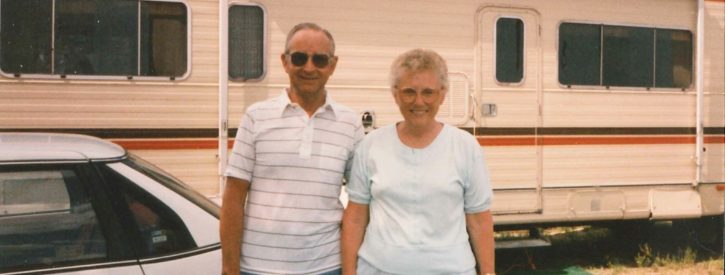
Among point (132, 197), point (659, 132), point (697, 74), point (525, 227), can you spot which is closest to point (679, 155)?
point (659, 132)

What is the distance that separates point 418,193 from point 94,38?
3732 mm

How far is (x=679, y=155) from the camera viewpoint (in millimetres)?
7219

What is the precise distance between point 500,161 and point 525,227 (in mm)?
795

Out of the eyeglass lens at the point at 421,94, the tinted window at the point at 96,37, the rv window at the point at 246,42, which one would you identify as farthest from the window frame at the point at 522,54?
the eyeglass lens at the point at 421,94

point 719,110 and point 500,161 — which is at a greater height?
point 719,110

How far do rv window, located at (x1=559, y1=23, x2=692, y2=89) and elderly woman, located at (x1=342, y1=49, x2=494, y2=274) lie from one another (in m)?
4.39

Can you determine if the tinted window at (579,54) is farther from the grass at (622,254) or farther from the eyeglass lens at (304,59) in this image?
the eyeglass lens at (304,59)

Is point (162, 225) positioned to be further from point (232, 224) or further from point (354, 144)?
point (354, 144)

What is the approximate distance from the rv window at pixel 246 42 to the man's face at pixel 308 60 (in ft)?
10.9

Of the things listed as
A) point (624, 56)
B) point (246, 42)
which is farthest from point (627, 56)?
point (246, 42)

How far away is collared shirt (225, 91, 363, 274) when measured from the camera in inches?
104

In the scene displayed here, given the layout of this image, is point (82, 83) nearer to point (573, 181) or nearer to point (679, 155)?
point (573, 181)

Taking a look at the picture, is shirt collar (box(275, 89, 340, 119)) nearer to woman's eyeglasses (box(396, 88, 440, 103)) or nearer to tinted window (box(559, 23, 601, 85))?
woman's eyeglasses (box(396, 88, 440, 103))

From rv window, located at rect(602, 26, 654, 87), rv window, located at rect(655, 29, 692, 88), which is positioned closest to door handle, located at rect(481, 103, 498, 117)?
rv window, located at rect(602, 26, 654, 87)
